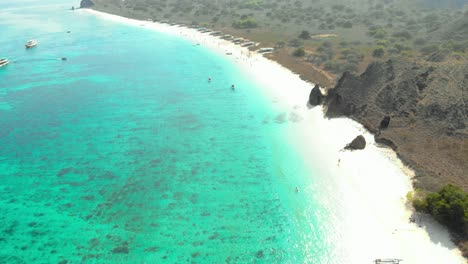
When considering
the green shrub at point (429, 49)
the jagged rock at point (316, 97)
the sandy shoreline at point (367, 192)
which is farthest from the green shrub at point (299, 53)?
the jagged rock at point (316, 97)

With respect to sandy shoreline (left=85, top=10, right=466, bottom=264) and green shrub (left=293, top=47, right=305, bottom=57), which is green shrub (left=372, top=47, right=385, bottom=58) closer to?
green shrub (left=293, top=47, right=305, bottom=57)

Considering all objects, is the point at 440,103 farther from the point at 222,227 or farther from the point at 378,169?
the point at 222,227

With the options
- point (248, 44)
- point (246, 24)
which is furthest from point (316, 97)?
point (246, 24)

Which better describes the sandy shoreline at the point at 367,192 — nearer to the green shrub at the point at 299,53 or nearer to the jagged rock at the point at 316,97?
the jagged rock at the point at 316,97

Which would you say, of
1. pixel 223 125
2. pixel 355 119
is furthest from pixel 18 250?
pixel 355 119

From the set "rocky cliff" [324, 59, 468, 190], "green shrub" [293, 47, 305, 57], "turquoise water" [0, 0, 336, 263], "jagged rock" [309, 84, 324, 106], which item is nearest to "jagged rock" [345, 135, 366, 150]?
"rocky cliff" [324, 59, 468, 190]

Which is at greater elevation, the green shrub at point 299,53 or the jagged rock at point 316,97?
the green shrub at point 299,53
